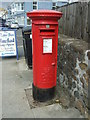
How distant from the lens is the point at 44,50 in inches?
113

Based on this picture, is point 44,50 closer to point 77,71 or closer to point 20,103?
point 77,71

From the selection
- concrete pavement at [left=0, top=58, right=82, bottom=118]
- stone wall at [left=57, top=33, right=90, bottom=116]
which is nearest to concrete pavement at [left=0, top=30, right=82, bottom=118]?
concrete pavement at [left=0, top=58, right=82, bottom=118]

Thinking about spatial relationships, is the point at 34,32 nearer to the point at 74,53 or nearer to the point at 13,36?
the point at 74,53

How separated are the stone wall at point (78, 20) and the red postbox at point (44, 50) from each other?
2.10ft

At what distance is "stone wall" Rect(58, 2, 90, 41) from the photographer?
3.04 m

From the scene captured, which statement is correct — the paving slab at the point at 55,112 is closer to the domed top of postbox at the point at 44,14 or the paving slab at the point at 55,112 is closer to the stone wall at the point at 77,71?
the stone wall at the point at 77,71

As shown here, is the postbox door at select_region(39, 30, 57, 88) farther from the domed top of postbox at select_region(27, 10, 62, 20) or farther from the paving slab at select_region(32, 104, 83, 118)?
the paving slab at select_region(32, 104, 83, 118)

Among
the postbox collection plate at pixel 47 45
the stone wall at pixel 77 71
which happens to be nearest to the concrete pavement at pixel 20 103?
the stone wall at pixel 77 71

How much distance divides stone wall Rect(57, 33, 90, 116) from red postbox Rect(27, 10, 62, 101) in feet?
1.18

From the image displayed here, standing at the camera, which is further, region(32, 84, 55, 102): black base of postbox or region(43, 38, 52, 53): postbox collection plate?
region(32, 84, 55, 102): black base of postbox

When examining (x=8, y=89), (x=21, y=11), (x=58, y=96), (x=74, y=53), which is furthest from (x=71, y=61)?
(x=21, y=11)

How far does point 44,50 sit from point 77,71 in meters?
0.75

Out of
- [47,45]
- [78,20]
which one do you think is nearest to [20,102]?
[47,45]

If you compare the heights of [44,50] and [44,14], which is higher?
[44,14]
